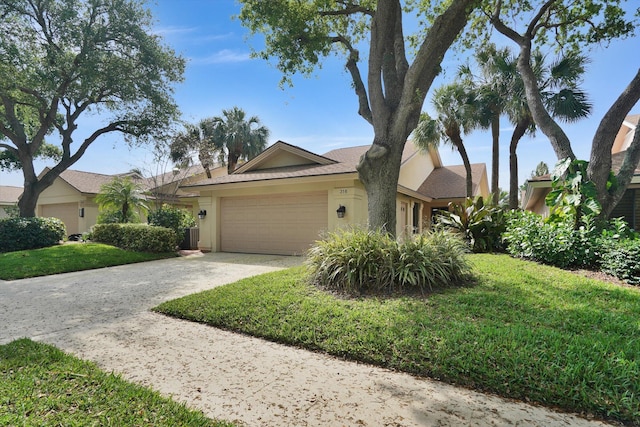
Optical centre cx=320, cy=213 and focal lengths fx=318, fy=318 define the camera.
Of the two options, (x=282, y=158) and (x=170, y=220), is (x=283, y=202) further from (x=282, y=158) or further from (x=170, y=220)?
(x=170, y=220)

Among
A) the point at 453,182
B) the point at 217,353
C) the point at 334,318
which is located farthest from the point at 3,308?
the point at 453,182

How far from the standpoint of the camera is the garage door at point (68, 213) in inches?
746

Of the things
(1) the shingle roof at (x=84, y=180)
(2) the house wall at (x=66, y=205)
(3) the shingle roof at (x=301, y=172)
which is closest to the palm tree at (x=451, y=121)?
(3) the shingle roof at (x=301, y=172)

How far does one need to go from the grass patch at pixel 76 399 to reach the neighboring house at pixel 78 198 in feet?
50.8

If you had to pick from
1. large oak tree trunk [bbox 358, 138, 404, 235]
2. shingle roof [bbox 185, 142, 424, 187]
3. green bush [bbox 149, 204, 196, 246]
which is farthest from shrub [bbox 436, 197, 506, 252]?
green bush [bbox 149, 204, 196, 246]

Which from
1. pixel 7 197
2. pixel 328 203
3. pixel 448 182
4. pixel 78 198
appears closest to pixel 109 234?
pixel 78 198

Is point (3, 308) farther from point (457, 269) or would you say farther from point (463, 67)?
point (463, 67)

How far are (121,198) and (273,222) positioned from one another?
24.5ft

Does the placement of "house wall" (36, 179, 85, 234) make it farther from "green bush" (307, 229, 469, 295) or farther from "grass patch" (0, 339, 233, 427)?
"grass patch" (0, 339, 233, 427)

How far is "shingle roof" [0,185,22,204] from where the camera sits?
2895cm

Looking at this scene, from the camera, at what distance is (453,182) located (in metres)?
19.1

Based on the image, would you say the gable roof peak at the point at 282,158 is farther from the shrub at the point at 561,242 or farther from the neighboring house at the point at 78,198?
the shrub at the point at 561,242

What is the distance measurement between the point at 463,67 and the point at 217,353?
16.2 meters

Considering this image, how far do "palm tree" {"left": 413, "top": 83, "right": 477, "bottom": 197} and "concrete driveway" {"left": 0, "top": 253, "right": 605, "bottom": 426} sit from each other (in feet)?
47.1
